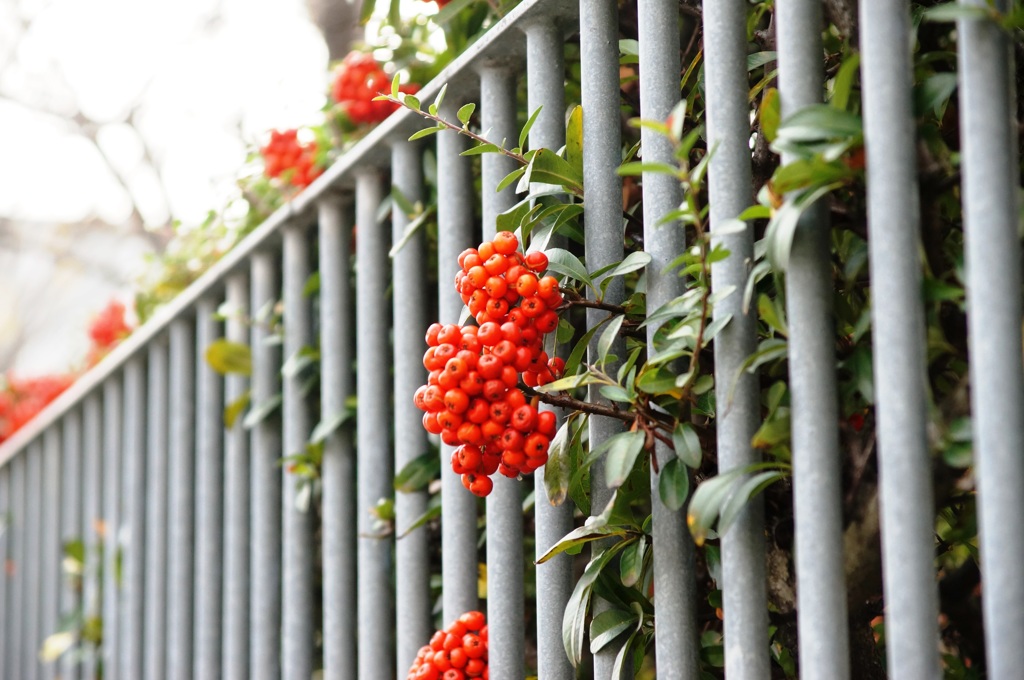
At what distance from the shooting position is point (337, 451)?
1925 millimetres

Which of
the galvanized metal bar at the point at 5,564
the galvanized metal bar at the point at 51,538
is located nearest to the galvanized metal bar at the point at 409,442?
the galvanized metal bar at the point at 51,538

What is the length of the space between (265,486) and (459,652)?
86 centimetres

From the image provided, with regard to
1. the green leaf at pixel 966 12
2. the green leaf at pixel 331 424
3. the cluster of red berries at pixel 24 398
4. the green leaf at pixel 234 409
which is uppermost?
the cluster of red berries at pixel 24 398

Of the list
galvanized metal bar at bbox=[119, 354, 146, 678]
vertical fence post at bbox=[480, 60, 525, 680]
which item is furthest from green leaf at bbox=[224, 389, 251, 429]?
vertical fence post at bbox=[480, 60, 525, 680]

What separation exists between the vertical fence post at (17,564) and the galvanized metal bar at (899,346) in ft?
9.64

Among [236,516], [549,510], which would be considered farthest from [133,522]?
[549,510]

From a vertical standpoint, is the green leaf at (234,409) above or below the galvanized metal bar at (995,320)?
above

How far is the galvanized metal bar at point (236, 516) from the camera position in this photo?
2166mm

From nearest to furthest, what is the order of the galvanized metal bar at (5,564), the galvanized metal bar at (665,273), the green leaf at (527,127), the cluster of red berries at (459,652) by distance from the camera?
the galvanized metal bar at (665,273) < the green leaf at (527,127) < the cluster of red berries at (459,652) < the galvanized metal bar at (5,564)

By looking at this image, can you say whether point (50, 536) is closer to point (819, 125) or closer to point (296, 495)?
point (296, 495)

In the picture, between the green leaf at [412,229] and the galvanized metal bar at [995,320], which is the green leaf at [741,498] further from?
the green leaf at [412,229]

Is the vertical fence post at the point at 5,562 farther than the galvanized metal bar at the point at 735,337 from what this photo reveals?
Yes

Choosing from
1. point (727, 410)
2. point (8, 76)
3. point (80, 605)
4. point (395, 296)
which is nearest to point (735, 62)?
point (727, 410)

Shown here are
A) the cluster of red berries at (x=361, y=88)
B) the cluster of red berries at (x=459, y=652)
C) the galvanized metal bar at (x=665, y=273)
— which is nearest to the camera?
the galvanized metal bar at (x=665, y=273)
